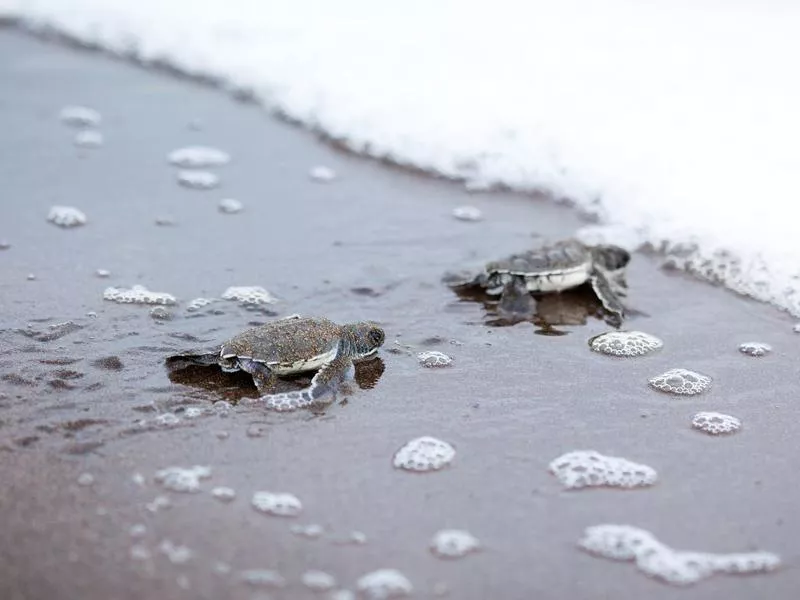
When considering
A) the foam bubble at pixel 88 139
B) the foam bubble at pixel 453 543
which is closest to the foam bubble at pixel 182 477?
the foam bubble at pixel 453 543

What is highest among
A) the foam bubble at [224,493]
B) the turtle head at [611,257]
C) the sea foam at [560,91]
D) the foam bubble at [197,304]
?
the sea foam at [560,91]

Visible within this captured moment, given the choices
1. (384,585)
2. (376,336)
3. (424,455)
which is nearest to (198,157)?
(376,336)

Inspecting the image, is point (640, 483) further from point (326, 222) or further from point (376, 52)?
point (376, 52)

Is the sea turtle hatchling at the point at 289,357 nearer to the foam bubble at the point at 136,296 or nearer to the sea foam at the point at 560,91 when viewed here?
the foam bubble at the point at 136,296

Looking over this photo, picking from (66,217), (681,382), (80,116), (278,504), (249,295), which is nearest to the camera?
(278,504)

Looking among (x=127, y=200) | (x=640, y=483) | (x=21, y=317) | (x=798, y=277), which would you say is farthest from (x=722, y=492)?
(x=127, y=200)

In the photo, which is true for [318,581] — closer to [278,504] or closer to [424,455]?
[278,504]
